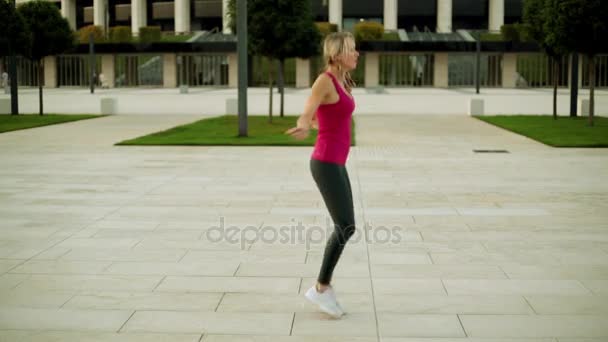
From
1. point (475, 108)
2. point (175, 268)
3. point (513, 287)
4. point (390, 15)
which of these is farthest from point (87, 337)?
point (390, 15)

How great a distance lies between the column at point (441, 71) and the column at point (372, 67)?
4.45m

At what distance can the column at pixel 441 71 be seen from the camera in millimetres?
60938

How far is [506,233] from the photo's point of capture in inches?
302

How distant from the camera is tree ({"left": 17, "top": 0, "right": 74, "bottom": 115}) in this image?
26625mm

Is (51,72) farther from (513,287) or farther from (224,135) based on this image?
(513,287)

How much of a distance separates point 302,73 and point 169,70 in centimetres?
1095

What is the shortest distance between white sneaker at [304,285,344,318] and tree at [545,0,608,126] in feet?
57.5

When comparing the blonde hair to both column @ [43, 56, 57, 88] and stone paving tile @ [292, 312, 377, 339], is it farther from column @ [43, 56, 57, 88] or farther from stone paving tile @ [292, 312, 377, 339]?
column @ [43, 56, 57, 88]

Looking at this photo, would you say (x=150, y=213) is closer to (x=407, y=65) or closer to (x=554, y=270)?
(x=554, y=270)

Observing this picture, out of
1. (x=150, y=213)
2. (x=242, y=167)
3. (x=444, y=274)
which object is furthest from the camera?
(x=242, y=167)

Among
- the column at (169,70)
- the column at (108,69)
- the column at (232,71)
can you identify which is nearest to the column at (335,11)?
the column at (232,71)

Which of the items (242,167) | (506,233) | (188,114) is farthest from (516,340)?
(188,114)

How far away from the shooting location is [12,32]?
25.0m

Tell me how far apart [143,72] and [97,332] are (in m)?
62.2
